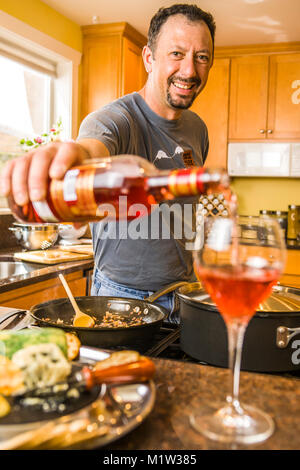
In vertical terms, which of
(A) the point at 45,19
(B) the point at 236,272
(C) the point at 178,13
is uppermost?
(A) the point at 45,19

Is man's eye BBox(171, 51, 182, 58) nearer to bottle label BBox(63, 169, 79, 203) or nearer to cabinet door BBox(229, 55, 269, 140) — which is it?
bottle label BBox(63, 169, 79, 203)

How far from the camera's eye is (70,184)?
618 millimetres

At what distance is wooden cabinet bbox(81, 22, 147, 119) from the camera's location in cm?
347

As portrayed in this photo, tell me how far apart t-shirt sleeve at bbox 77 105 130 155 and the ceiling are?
2035 mm

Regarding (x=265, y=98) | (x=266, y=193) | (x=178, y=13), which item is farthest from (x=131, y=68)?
(x=178, y=13)

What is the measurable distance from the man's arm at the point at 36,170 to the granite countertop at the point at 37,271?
48.5 inches

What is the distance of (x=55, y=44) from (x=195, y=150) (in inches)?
79.9

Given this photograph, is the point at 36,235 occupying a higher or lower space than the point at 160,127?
lower

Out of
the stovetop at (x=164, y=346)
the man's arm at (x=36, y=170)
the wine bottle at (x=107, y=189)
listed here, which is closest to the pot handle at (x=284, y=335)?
the stovetop at (x=164, y=346)

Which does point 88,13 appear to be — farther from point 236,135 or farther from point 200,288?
point 200,288

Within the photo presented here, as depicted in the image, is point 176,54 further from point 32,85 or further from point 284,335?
point 32,85

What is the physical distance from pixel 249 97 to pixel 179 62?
8.61 ft

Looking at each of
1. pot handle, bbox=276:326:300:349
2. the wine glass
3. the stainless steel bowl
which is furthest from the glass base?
the stainless steel bowl

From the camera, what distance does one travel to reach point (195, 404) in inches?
22.2
